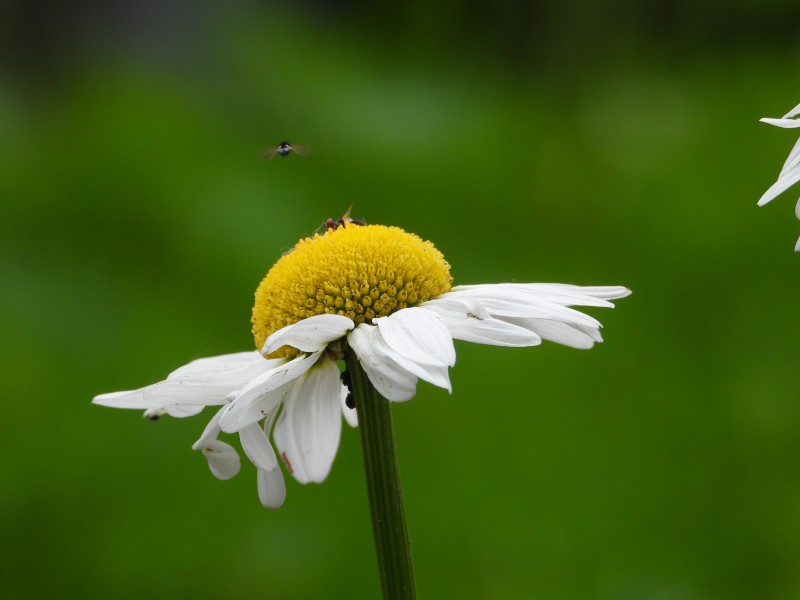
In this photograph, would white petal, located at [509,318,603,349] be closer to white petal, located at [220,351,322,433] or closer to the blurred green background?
white petal, located at [220,351,322,433]

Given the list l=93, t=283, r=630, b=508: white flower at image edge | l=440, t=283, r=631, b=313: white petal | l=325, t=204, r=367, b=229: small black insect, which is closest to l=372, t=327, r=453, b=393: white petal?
l=93, t=283, r=630, b=508: white flower at image edge

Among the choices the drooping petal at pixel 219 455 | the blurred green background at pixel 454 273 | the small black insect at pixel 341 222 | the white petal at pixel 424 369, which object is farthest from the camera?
the blurred green background at pixel 454 273

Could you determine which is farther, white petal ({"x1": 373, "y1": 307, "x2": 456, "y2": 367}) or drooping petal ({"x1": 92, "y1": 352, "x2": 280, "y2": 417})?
drooping petal ({"x1": 92, "y1": 352, "x2": 280, "y2": 417})

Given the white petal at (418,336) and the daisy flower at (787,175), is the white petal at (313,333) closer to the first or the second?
the white petal at (418,336)

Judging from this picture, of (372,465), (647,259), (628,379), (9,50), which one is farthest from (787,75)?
(9,50)

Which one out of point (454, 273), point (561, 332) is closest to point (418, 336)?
point (561, 332)

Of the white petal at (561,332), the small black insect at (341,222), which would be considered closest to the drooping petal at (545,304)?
the white petal at (561,332)

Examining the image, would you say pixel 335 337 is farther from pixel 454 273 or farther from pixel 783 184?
pixel 454 273

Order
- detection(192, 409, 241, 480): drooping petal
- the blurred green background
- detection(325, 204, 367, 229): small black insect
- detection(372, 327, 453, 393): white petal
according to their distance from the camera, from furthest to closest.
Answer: the blurred green background
detection(325, 204, 367, 229): small black insect
detection(192, 409, 241, 480): drooping petal
detection(372, 327, 453, 393): white petal
